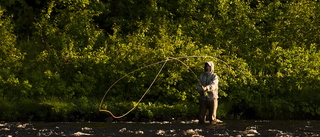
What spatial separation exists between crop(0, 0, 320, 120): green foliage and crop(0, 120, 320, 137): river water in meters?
1.41

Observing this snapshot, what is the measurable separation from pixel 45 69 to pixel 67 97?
197cm

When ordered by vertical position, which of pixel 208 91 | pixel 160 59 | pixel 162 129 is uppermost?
pixel 160 59

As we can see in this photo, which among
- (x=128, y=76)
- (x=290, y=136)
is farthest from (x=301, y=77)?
(x=290, y=136)

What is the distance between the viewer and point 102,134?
13.5 m

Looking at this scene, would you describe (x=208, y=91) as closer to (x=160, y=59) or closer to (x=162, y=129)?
(x=162, y=129)

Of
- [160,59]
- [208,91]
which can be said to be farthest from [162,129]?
[160,59]

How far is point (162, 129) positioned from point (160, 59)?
16.2ft

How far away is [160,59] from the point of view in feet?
63.1

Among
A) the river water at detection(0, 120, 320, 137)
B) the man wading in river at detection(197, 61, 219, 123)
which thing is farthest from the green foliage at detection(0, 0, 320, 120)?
the man wading in river at detection(197, 61, 219, 123)

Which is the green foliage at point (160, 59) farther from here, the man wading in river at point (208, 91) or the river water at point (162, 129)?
the man wading in river at point (208, 91)

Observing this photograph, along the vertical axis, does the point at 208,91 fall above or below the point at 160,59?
below

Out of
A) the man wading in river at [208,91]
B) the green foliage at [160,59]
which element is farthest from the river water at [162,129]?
the green foliage at [160,59]

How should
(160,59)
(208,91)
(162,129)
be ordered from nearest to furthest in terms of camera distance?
(162,129) < (208,91) < (160,59)

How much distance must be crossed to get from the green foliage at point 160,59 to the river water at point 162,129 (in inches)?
55.6
